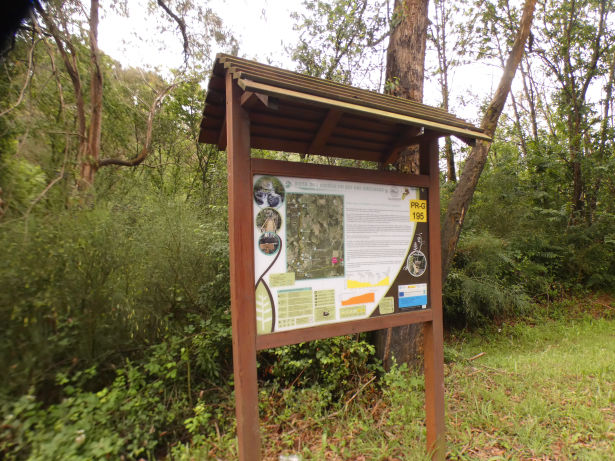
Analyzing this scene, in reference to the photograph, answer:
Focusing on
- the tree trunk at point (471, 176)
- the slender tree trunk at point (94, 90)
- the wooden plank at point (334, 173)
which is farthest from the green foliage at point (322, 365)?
the slender tree trunk at point (94, 90)

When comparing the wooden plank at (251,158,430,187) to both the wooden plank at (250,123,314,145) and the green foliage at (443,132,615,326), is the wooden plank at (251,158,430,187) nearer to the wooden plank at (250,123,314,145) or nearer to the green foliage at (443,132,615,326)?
the wooden plank at (250,123,314,145)

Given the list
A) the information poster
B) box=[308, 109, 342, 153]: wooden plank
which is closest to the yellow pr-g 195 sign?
the information poster

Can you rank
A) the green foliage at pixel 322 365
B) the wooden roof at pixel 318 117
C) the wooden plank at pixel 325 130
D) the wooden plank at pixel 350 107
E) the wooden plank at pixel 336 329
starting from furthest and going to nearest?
the green foliage at pixel 322 365 < the wooden plank at pixel 325 130 < the wooden plank at pixel 336 329 < the wooden roof at pixel 318 117 < the wooden plank at pixel 350 107

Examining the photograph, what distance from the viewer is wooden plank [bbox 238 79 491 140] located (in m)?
1.76

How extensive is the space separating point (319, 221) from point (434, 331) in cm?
140

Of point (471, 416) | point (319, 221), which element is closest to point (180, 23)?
point (319, 221)

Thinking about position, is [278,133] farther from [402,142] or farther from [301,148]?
[402,142]

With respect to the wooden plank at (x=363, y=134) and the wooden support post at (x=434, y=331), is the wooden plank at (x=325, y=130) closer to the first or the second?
the wooden plank at (x=363, y=134)

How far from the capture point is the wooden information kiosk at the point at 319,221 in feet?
6.27

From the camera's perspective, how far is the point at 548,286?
802cm

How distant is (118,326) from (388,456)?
9.58 feet

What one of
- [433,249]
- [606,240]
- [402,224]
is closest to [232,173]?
[402,224]

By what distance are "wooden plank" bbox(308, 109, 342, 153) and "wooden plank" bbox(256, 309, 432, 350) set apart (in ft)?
4.81

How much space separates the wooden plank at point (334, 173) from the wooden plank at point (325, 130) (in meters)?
0.40
